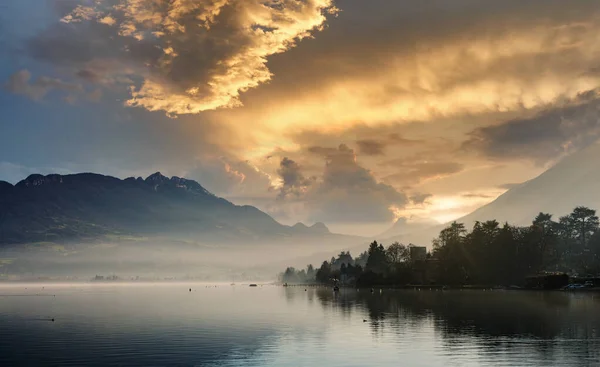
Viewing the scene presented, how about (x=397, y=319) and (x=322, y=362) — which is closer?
(x=322, y=362)

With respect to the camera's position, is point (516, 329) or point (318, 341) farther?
point (516, 329)

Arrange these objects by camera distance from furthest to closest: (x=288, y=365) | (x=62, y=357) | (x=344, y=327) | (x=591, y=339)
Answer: (x=344, y=327)
(x=591, y=339)
(x=62, y=357)
(x=288, y=365)

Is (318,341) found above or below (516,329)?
below

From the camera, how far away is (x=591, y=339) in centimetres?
7694

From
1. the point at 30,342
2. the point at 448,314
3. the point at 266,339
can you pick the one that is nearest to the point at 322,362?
the point at 266,339

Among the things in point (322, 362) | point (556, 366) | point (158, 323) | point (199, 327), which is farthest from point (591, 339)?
point (158, 323)

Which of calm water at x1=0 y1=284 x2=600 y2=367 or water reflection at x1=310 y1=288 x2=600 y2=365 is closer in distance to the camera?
calm water at x1=0 y1=284 x2=600 y2=367

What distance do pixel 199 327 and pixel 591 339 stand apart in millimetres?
63633

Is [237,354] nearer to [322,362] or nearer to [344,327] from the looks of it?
[322,362]

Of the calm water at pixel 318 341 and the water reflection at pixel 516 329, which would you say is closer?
the calm water at pixel 318 341

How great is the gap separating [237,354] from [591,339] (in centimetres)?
4634

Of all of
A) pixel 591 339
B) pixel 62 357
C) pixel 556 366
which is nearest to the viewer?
pixel 556 366

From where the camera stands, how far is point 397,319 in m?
116

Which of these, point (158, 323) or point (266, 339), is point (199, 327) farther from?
point (266, 339)
